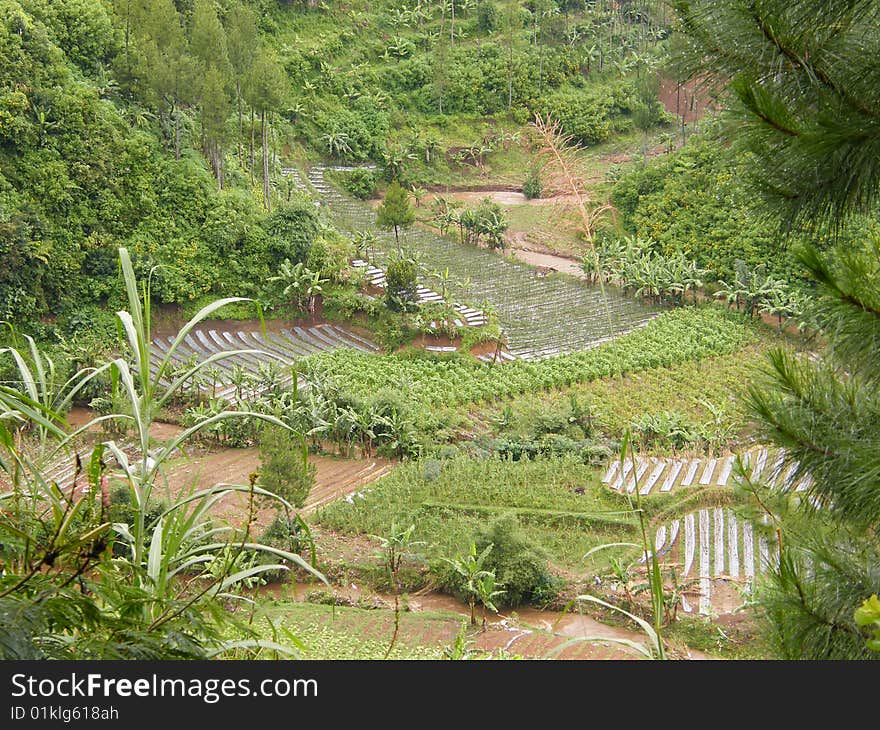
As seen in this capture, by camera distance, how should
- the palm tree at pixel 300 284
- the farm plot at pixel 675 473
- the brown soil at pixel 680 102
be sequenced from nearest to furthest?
the farm plot at pixel 675 473 → the palm tree at pixel 300 284 → the brown soil at pixel 680 102

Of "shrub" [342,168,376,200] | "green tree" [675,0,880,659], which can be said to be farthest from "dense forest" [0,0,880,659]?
"shrub" [342,168,376,200]

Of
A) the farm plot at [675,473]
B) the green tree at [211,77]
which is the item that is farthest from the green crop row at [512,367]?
the green tree at [211,77]

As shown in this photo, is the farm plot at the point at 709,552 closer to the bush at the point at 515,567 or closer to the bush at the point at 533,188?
the bush at the point at 515,567

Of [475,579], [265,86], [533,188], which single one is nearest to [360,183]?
[533,188]

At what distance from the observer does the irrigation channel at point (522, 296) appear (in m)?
15.6

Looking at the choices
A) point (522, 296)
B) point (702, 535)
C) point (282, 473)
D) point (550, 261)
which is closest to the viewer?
point (282, 473)

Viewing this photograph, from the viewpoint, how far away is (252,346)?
15062 millimetres

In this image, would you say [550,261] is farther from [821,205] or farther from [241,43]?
[821,205]

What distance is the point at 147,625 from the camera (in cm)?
211

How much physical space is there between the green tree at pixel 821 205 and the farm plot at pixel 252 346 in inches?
429

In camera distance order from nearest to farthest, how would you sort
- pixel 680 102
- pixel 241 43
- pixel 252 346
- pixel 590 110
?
pixel 252 346, pixel 241 43, pixel 590 110, pixel 680 102

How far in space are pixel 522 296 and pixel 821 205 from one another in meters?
14.2

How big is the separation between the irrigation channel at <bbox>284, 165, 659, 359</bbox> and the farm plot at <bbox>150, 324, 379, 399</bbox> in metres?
2.24

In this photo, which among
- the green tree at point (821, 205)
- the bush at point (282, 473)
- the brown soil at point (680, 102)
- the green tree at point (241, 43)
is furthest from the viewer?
the brown soil at point (680, 102)
